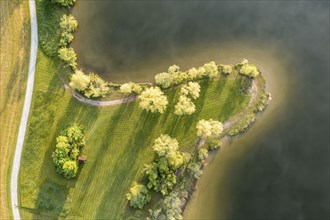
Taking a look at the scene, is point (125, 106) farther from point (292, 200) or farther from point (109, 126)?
point (292, 200)

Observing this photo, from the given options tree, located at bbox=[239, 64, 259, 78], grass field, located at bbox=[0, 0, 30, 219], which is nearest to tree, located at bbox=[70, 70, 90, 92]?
grass field, located at bbox=[0, 0, 30, 219]

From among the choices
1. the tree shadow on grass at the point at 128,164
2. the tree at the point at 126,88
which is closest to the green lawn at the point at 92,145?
Answer: the tree shadow on grass at the point at 128,164

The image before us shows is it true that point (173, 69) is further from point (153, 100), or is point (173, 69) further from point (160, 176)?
point (160, 176)

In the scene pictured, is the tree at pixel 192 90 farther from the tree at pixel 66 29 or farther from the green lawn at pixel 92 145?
the tree at pixel 66 29

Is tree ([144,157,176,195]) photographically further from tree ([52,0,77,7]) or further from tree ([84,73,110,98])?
tree ([52,0,77,7])

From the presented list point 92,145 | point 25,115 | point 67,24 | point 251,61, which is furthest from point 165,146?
point 67,24
